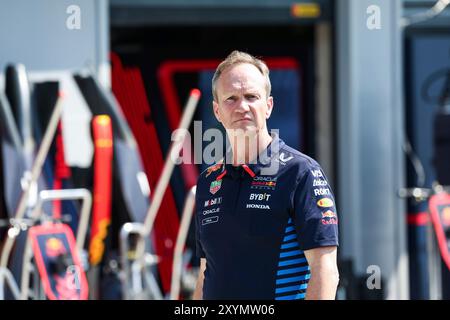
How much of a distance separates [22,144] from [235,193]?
3400 mm

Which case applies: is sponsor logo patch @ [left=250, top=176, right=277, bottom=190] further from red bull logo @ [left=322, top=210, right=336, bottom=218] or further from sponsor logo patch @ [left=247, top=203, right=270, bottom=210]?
red bull logo @ [left=322, top=210, right=336, bottom=218]

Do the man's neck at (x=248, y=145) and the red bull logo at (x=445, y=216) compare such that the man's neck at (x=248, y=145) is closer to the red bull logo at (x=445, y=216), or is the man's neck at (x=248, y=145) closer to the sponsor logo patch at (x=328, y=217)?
the sponsor logo patch at (x=328, y=217)

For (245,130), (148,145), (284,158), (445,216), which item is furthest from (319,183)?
(148,145)

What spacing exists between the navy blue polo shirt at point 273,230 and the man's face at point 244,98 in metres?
0.11

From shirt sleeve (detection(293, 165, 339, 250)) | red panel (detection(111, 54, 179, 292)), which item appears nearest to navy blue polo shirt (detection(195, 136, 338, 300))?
shirt sleeve (detection(293, 165, 339, 250))

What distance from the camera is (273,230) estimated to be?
254 centimetres

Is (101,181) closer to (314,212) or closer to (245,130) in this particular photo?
(245,130)

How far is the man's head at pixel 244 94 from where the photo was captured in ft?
8.55

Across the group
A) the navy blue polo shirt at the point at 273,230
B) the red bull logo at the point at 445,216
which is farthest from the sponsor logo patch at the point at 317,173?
the red bull logo at the point at 445,216

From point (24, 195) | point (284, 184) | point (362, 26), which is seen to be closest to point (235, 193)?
point (284, 184)

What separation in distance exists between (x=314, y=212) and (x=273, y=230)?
11 centimetres

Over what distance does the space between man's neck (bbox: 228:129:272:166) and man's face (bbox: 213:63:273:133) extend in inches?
1.0

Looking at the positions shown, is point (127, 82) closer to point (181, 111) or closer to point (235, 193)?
point (181, 111)

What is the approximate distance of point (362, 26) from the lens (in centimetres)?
701
